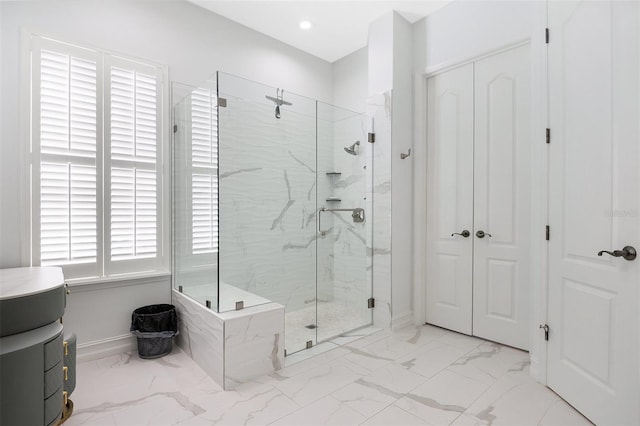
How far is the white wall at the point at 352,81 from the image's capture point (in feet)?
12.1

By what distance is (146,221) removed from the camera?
8.69 ft

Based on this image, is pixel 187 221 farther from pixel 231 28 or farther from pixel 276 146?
pixel 231 28

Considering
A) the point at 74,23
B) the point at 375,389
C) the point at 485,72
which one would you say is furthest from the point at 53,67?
the point at 485,72

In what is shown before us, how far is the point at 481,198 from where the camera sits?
2.76 meters

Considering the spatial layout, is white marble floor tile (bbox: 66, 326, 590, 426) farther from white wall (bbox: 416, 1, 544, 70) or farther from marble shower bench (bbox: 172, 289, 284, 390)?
white wall (bbox: 416, 1, 544, 70)

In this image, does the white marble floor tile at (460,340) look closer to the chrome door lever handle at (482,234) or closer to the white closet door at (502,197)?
the white closet door at (502,197)

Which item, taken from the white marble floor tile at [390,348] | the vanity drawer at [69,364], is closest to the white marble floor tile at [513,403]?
the white marble floor tile at [390,348]

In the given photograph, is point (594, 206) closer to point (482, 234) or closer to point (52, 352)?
point (482, 234)

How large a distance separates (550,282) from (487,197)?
909 mm

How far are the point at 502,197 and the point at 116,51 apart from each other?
3.16m

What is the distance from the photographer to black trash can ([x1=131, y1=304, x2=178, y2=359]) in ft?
7.96

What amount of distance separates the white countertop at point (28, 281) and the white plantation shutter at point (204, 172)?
2.72ft

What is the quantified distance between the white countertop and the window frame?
0.23 meters

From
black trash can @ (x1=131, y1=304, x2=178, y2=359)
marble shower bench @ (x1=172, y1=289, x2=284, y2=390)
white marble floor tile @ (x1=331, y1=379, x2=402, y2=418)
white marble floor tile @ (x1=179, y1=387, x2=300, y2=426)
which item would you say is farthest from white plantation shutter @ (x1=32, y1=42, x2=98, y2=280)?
white marble floor tile @ (x1=331, y1=379, x2=402, y2=418)
